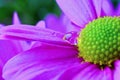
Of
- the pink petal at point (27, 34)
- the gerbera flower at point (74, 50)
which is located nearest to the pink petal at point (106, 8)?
the gerbera flower at point (74, 50)

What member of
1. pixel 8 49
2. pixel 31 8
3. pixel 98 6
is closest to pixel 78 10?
pixel 98 6

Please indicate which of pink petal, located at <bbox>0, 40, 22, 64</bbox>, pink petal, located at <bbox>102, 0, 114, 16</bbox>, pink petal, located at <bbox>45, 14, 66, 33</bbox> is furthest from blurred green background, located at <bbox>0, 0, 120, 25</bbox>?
pink petal, located at <bbox>0, 40, 22, 64</bbox>

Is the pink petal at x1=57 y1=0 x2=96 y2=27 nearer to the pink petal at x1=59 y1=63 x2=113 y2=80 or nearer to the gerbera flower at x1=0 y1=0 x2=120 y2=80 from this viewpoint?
the gerbera flower at x1=0 y1=0 x2=120 y2=80

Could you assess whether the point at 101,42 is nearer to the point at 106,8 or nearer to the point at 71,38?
the point at 71,38

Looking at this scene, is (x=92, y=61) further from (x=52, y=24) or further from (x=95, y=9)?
(x=52, y=24)

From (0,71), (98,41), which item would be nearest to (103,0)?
(98,41)

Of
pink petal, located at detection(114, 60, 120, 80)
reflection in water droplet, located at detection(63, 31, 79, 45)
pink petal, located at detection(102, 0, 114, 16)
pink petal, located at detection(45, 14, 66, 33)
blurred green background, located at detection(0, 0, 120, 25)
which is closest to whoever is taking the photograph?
pink petal, located at detection(114, 60, 120, 80)
